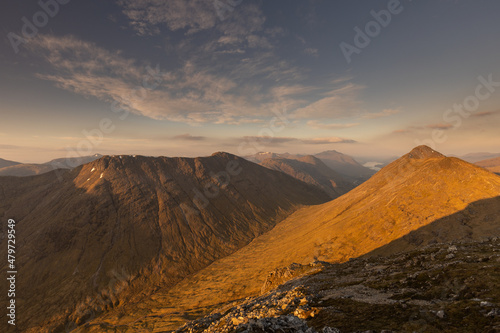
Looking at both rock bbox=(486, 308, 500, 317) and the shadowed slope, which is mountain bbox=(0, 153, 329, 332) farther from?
rock bbox=(486, 308, 500, 317)

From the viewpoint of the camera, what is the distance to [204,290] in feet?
297

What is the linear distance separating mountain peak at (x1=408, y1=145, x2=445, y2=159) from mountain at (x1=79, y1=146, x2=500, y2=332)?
91660 mm

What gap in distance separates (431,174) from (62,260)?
7728 inches

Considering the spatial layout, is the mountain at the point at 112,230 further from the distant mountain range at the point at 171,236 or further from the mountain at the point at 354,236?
the mountain at the point at 354,236

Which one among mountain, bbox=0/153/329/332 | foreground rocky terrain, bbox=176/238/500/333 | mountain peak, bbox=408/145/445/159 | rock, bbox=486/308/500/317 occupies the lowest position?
mountain, bbox=0/153/329/332

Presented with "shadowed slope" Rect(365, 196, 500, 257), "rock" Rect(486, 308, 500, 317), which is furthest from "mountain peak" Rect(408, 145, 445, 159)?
"rock" Rect(486, 308, 500, 317)

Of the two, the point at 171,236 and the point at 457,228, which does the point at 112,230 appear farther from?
the point at 457,228

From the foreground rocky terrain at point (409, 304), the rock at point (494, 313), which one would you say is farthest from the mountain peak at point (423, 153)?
the rock at point (494, 313)

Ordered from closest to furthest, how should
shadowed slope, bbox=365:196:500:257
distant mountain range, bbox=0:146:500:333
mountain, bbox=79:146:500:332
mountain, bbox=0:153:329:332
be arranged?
shadowed slope, bbox=365:196:500:257, mountain, bbox=79:146:500:332, distant mountain range, bbox=0:146:500:333, mountain, bbox=0:153:329:332

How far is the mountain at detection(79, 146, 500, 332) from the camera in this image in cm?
7025

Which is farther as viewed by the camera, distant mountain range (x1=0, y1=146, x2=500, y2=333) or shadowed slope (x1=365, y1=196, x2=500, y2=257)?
distant mountain range (x1=0, y1=146, x2=500, y2=333)

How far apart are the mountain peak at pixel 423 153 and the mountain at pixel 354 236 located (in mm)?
91660

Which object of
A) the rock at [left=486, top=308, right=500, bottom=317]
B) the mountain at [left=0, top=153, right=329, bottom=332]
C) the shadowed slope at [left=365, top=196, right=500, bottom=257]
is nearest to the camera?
the rock at [left=486, top=308, right=500, bottom=317]

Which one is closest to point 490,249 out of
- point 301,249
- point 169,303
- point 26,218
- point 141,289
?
point 301,249
